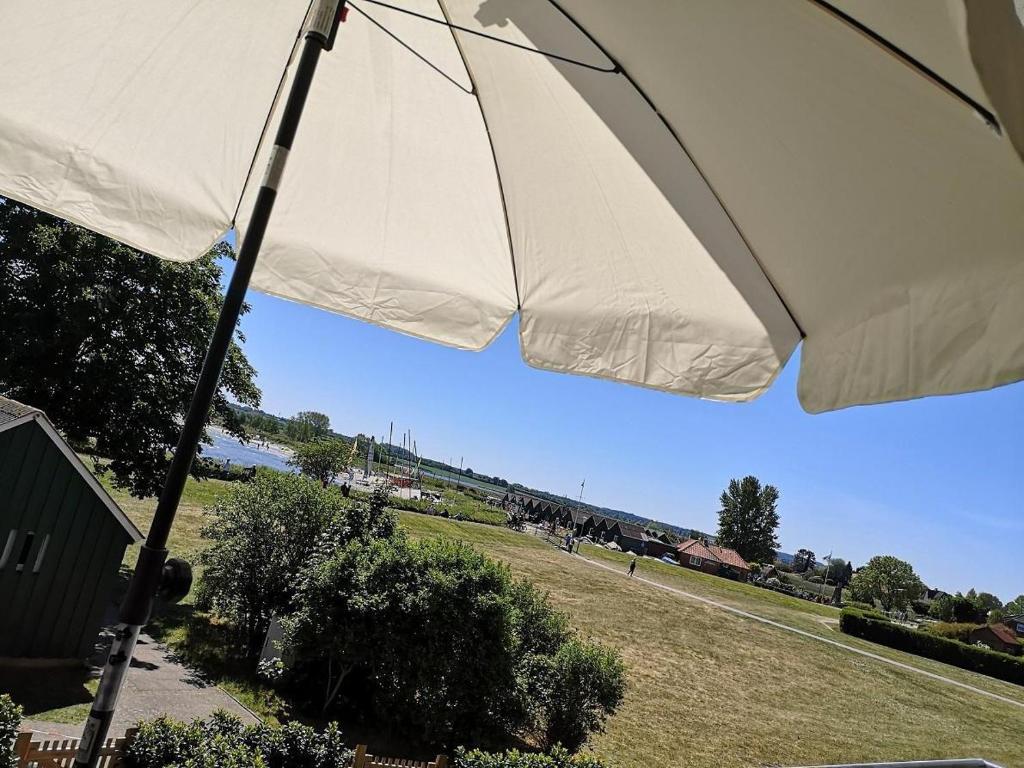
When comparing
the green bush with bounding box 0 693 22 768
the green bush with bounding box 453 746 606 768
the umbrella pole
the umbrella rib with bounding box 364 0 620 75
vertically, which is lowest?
the green bush with bounding box 453 746 606 768

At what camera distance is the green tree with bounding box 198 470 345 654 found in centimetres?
1009

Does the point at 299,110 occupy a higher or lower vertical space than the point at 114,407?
higher

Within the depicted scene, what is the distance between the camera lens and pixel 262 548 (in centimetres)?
1013

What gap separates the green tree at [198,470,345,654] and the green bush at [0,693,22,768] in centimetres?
588

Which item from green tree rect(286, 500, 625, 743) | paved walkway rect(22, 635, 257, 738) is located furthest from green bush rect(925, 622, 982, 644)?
paved walkway rect(22, 635, 257, 738)

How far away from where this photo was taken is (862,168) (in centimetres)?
135

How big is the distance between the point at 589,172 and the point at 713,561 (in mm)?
66223

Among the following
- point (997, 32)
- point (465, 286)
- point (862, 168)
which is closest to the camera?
point (997, 32)

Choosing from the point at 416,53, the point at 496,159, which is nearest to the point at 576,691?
the point at 496,159

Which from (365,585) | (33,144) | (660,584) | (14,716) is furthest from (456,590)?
(660,584)

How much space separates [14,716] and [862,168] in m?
5.60

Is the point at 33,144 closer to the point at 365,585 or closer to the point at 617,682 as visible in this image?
the point at 365,585

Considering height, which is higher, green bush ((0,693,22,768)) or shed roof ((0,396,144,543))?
shed roof ((0,396,144,543))

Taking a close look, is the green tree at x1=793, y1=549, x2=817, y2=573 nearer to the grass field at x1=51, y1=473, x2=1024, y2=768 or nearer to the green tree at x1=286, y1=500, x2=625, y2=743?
the grass field at x1=51, y1=473, x2=1024, y2=768
